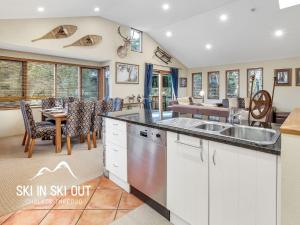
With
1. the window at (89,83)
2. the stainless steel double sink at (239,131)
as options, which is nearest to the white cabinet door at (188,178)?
the stainless steel double sink at (239,131)

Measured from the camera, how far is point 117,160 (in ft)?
7.96

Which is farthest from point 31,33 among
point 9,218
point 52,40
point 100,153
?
point 9,218

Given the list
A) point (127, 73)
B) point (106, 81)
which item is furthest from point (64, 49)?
point (127, 73)

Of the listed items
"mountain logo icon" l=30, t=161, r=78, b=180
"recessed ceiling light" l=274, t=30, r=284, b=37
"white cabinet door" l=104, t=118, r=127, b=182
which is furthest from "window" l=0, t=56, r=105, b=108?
"recessed ceiling light" l=274, t=30, r=284, b=37

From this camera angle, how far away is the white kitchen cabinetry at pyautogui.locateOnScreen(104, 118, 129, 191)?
2312 mm

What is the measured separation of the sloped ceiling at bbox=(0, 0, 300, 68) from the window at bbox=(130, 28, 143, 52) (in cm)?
29

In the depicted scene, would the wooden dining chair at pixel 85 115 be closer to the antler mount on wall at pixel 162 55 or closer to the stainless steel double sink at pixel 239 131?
the stainless steel double sink at pixel 239 131

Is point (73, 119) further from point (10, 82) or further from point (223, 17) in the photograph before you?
point (223, 17)

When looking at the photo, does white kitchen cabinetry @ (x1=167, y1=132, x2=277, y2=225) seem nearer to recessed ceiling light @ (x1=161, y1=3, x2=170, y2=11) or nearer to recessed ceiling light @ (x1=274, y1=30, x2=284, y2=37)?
recessed ceiling light @ (x1=161, y1=3, x2=170, y2=11)

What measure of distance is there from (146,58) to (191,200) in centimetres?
673

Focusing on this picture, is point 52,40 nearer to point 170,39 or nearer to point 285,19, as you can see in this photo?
point 170,39

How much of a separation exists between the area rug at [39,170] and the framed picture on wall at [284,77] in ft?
22.1

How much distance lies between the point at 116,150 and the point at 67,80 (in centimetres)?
466

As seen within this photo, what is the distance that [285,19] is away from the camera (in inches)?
205
